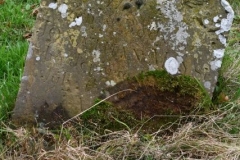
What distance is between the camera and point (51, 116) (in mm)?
3428

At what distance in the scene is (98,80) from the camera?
338 centimetres

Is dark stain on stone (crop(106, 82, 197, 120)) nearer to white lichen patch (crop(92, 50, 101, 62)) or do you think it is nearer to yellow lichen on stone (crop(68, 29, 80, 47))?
white lichen patch (crop(92, 50, 101, 62))

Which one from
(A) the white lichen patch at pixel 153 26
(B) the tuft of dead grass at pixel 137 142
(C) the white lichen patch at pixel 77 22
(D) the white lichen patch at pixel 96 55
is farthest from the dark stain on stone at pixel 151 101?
(C) the white lichen patch at pixel 77 22

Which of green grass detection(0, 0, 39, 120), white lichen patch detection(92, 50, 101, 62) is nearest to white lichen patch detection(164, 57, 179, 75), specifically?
white lichen patch detection(92, 50, 101, 62)

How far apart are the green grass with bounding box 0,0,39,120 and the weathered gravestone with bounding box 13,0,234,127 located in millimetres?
195

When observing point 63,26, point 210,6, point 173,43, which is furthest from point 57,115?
point 210,6

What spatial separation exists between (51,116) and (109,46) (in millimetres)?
568

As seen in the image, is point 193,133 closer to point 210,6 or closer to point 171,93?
point 171,93

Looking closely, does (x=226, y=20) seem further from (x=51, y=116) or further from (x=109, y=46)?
(x=51, y=116)

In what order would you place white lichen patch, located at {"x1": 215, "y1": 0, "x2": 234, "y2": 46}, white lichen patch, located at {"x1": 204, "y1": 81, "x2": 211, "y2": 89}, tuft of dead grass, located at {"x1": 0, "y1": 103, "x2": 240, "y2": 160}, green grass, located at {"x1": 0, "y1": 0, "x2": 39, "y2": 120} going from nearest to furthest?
tuft of dead grass, located at {"x1": 0, "y1": 103, "x2": 240, "y2": 160} < white lichen patch, located at {"x1": 215, "y1": 0, "x2": 234, "y2": 46} < white lichen patch, located at {"x1": 204, "y1": 81, "x2": 211, "y2": 89} < green grass, located at {"x1": 0, "y1": 0, "x2": 39, "y2": 120}

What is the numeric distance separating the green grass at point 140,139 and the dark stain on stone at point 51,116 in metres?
0.06

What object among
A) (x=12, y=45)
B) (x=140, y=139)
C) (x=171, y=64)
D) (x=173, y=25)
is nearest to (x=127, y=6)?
(x=173, y=25)

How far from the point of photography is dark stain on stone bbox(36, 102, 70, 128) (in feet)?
11.2

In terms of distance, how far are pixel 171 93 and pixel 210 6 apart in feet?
1.90
